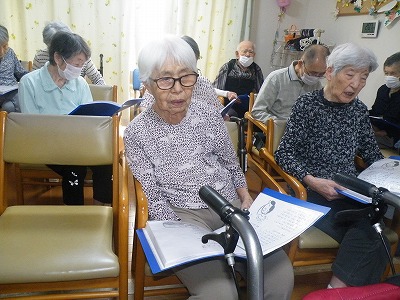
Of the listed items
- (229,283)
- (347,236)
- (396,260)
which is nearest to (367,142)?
(347,236)

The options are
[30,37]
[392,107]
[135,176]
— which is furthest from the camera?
[30,37]

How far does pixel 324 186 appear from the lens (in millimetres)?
1403

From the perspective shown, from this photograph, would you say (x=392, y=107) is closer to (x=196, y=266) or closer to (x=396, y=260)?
(x=396, y=260)

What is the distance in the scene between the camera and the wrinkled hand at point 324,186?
54.7 inches

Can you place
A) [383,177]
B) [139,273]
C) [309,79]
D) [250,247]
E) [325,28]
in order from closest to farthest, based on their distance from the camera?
1. [250,247]
2. [139,273]
3. [383,177]
4. [309,79]
5. [325,28]

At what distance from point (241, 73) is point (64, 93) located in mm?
2019

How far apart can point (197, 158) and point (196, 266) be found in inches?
17.1

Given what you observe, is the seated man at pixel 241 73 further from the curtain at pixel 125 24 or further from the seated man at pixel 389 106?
the seated man at pixel 389 106

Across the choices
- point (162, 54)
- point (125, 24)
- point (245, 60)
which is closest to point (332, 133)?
point (162, 54)

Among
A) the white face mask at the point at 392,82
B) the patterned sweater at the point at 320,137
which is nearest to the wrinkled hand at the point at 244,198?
the patterned sweater at the point at 320,137

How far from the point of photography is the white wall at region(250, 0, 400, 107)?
122 inches

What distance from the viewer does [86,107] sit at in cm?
165

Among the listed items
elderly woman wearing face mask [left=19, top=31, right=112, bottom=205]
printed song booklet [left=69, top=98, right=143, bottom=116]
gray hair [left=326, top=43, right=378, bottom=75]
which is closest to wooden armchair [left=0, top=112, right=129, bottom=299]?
printed song booklet [left=69, top=98, right=143, bottom=116]

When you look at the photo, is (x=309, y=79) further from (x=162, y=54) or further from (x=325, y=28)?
(x=325, y=28)
